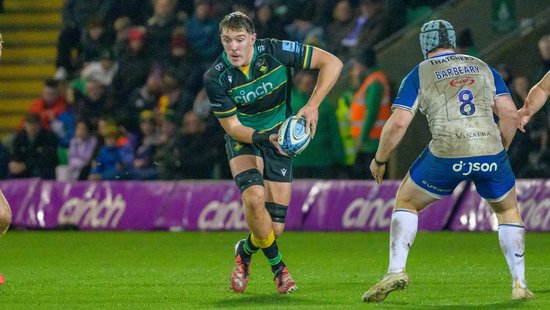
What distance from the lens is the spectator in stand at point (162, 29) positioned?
66.5 feet

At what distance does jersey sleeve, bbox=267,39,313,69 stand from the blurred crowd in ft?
22.8

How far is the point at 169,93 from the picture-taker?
19328 mm

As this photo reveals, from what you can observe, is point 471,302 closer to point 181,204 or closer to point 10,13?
point 181,204

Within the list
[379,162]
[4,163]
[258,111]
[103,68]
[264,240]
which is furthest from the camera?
[103,68]

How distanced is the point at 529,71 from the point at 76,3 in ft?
30.8

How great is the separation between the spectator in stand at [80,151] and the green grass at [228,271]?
5.36 ft

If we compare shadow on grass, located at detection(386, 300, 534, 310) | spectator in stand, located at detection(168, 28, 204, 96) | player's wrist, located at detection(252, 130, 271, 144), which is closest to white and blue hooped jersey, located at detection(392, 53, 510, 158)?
shadow on grass, located at detection(386, 300, 534, 310)

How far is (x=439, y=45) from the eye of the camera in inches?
345

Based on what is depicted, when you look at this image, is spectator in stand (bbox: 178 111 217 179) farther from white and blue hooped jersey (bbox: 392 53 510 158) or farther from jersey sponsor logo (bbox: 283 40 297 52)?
white and blue hooped jersey (bbox: 392 53 510 158)

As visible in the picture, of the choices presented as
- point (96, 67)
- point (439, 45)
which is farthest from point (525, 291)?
point (96, 67)

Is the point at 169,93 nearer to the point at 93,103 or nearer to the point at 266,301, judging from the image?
the point at 93,103

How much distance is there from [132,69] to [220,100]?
10.7 meters

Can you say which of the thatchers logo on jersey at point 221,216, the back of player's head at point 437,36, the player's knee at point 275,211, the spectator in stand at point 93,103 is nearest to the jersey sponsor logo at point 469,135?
the back of player's head at point 437,36

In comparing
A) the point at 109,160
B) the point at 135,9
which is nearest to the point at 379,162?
the point at 109,160
